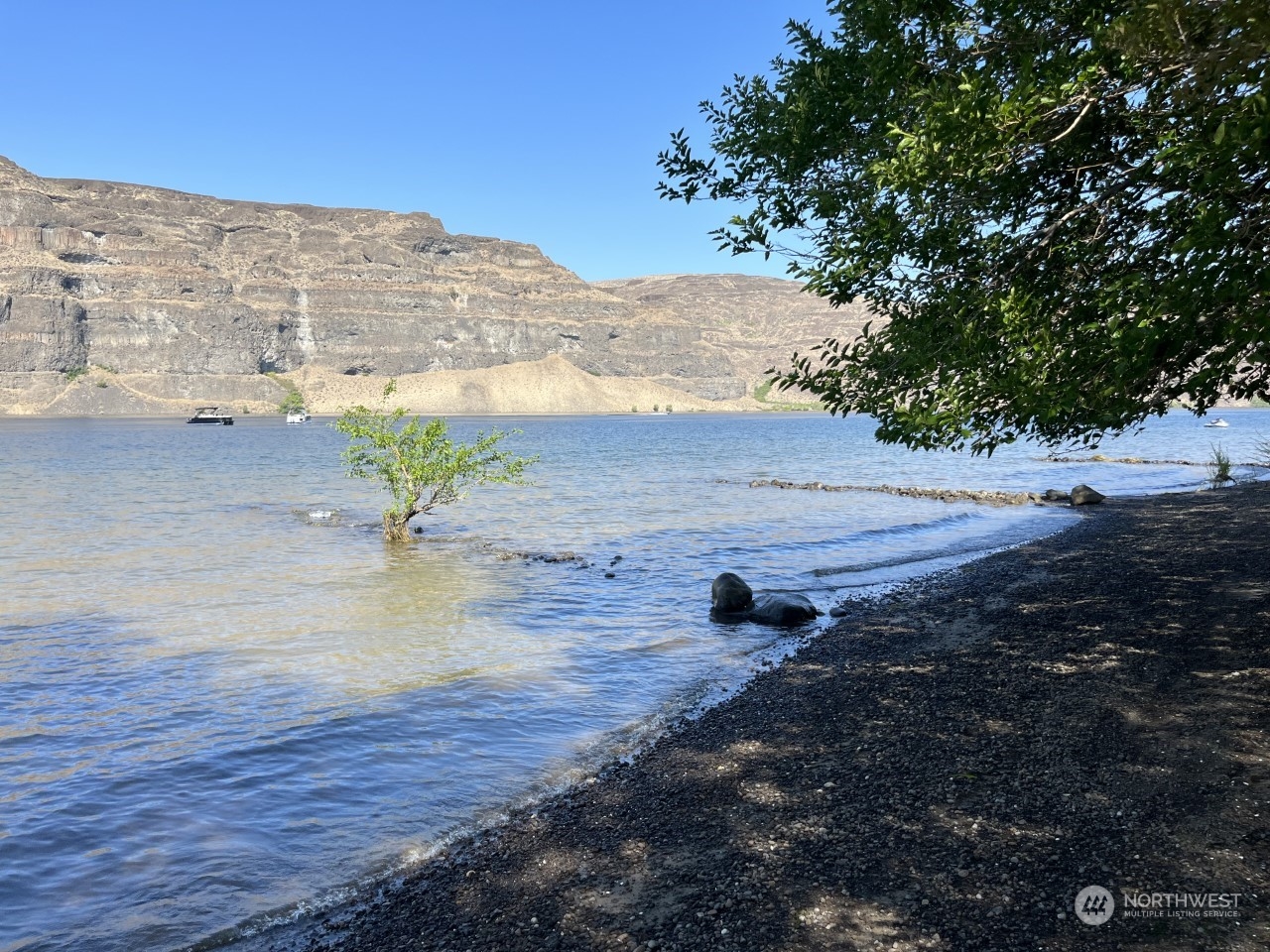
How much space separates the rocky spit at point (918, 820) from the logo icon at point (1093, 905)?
57 millimetres

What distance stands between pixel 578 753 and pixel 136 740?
5.66m

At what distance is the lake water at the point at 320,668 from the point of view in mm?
7859

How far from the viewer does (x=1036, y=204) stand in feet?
29.0

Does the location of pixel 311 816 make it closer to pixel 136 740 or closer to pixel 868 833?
pixel 136 740

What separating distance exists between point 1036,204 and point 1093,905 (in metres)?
6.72

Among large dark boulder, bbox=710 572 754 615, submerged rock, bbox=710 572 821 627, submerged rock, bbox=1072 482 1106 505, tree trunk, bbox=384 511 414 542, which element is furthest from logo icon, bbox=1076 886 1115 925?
submerged rock, bbox=1072 482 1106 505

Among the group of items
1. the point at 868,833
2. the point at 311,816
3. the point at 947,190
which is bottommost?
the point at 311,816

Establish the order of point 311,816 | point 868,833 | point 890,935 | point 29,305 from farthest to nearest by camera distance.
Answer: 1. point 29,305
2. point 311,816
3. point 868,833
4. point 890,935

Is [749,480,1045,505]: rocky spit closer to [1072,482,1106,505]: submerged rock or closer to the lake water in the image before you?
[1072,482,1106,505]: submerged rock

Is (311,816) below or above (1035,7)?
below

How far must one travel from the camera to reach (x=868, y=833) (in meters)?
6.60

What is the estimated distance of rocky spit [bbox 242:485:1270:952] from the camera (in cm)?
544

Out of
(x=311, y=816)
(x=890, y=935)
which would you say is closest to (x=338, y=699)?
(x=311, y=816)

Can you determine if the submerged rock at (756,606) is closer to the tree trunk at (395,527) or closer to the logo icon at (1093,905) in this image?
the logo icon at (1093,905)
